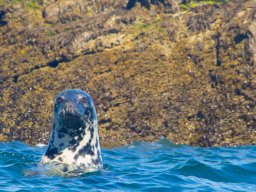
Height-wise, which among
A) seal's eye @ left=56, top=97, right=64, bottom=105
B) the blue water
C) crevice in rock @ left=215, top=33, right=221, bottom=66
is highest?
crevice in rock @ left=215, top=33, right=221, bottom=66

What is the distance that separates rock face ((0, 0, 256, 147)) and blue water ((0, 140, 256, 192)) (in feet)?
1.79

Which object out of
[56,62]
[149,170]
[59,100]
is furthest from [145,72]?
[59,100]

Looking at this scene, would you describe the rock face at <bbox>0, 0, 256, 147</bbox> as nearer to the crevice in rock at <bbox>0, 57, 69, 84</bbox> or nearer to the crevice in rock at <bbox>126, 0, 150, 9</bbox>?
the crevice in rock at <bbox>0, 57, 69, 84</bbox>

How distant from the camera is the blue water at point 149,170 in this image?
8.64 m

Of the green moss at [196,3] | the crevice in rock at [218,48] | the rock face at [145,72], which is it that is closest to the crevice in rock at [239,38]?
the rock face at [145,72]

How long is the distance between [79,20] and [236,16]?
142 inches

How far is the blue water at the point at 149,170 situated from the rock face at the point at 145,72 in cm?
55

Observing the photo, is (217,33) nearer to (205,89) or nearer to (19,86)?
(205,89)

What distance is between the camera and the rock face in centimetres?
1373

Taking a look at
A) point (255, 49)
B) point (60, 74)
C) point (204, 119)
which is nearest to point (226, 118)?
point (204, 119)

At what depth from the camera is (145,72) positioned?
14.2m

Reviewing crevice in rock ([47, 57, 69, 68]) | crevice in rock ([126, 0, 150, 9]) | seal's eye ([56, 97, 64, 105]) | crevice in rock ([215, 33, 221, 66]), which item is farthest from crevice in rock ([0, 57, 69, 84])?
seal's eye ([56, 97, 64, 105])

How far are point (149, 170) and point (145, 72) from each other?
14.0 ft

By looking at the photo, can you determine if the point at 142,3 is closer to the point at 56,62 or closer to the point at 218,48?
the point at 218,48
